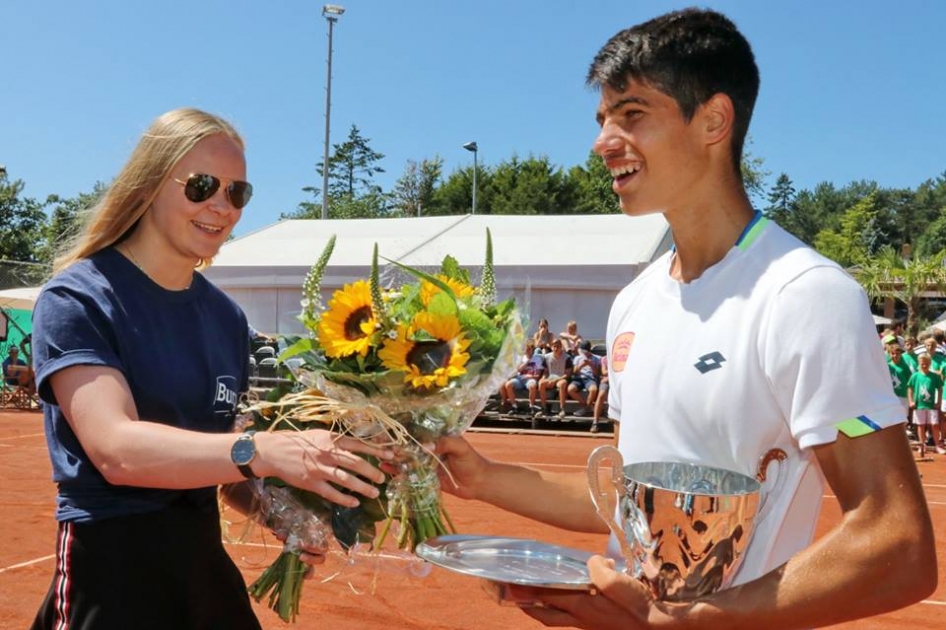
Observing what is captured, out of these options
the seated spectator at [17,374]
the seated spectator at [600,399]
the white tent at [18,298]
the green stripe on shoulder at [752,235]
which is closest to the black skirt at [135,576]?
the green stripe on shoulder at [752,235]

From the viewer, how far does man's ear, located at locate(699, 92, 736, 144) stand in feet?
6.78

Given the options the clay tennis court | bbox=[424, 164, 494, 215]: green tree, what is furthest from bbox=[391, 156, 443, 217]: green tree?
the clay tennis court

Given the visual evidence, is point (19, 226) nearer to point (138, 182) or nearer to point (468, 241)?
point (468, 241)

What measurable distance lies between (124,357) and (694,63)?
4.96ft

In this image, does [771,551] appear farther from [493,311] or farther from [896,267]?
[896,267]

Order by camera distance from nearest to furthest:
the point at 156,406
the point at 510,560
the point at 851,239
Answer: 1. the point at 510,560
2. the point at 156,406
3. the point at 851,239

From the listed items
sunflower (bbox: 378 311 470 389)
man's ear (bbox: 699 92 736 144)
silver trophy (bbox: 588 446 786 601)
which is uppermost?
man's ear (bbox: 699 92 736 144)

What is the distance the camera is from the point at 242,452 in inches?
83.4

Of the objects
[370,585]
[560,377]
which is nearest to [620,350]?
[370,585]

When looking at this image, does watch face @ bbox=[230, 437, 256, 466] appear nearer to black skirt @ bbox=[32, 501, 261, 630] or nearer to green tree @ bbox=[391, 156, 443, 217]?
black skirt @ bbox=[32, 501, 261, 630]

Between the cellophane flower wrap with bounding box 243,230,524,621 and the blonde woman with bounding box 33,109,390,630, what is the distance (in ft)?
0.41

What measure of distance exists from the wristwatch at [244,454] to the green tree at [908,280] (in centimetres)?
3892

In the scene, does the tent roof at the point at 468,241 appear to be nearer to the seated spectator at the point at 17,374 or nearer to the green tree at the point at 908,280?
the seated spectator at the point at 17,374

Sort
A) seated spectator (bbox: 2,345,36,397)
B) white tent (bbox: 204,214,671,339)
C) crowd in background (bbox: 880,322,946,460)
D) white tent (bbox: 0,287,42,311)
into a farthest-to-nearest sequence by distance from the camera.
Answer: white tent (bbox: 0,287,42,311), seated spectator (bbox: 2,345,36,397), white tent (bbox: 204,214,671,339), crowd in background (bbox: 880,322,946,460)
